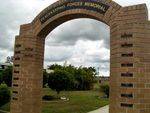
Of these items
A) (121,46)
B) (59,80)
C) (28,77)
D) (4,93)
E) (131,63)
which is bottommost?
(4,93)

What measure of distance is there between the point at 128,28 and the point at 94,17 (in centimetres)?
164

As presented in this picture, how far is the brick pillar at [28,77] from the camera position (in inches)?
455

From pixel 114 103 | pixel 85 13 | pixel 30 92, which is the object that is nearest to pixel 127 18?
pixel 85 13

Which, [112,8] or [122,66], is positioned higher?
[112,8]

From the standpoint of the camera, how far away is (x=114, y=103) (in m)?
8.75

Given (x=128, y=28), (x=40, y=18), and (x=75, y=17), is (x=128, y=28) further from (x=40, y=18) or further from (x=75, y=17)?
(x=40, y=18)

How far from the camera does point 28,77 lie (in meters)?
11.6

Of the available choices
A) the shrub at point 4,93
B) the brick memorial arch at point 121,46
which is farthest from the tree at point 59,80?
the brick memorial arch at point 121,46

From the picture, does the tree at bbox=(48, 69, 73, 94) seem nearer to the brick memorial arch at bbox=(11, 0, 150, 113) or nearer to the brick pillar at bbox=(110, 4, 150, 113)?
the brick memorial arch at bbox=(11, 0, 150, 113)

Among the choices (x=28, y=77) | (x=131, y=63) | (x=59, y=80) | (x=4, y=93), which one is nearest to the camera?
(x=131, y=63)

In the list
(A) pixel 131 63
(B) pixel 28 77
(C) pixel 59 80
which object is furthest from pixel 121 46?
(C) pixel 59 80

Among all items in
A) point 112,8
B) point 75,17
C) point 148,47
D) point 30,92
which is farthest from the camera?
point 30,92

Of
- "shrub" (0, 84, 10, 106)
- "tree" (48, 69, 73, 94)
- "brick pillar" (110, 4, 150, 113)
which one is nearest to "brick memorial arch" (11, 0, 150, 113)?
"brick pillar" (110, 4, 150, 113)

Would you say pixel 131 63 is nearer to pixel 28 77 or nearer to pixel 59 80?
pixel 28 77
